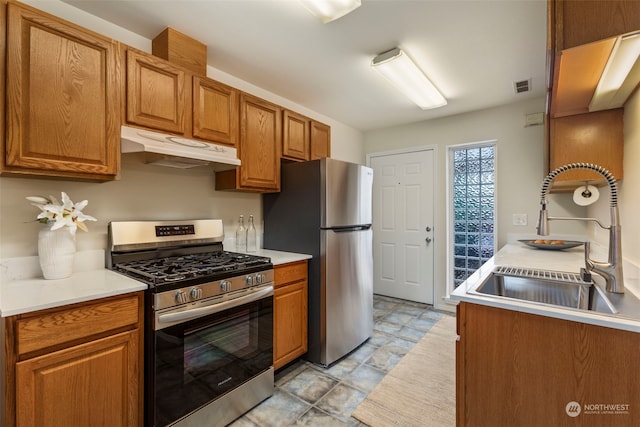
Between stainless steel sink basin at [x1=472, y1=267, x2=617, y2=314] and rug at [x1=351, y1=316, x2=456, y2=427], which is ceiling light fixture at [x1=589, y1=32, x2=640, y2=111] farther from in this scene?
rug at [x1=351, y1=316, x2=456, y2=427]

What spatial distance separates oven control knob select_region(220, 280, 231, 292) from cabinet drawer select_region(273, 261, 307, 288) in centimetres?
43

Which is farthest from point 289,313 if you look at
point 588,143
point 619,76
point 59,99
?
point 588,143

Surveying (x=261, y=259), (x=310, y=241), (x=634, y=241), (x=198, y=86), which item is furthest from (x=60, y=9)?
(x=634, y=241)

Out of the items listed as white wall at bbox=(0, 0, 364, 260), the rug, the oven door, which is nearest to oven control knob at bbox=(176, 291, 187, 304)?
the oven door

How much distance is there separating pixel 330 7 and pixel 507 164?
2.64 m

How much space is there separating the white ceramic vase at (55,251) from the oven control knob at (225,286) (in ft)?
2.63

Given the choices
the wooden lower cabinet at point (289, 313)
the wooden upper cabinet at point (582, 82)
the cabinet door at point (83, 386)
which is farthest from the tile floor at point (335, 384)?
the wooden upper cabinet at point (582, 82)

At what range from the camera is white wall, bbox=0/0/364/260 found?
4.94 ft

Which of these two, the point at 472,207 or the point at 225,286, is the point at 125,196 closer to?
the point at 225,286

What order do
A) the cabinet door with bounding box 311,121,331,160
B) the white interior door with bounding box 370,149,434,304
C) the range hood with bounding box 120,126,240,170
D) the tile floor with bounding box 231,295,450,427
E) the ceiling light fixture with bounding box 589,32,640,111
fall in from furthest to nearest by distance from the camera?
the white interior door with bounding box 370,149,434,304 → the cabinet door with bounding box 311,121,331,160 → the tile floor with bounding box 231,295,450,427 → the range hood with bounding box 120,126,240,170 → the ceiling light fixture with bounding box 589,32,640,111

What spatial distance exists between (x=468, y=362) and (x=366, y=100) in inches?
105

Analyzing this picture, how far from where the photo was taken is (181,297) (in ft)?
4.81

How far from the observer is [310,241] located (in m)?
2.37

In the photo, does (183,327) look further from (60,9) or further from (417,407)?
(60,9)
